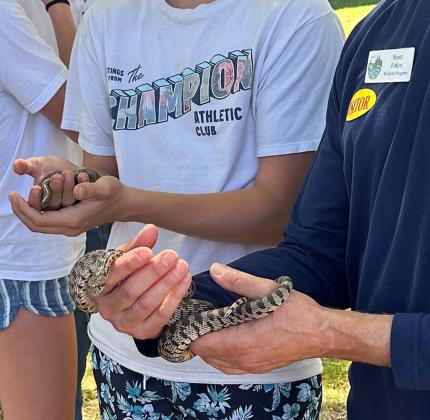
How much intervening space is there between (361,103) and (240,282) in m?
0.57

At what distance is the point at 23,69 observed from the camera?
10.3ft

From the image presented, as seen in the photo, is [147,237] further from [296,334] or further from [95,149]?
[95,149]

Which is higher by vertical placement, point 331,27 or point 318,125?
point 331,27

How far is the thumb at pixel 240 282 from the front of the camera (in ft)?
6.19

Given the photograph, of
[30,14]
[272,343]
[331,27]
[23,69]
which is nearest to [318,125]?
[331,27]

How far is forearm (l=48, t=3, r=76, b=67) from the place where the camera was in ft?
11.2

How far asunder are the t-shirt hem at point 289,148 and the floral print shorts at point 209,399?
0.71 metres

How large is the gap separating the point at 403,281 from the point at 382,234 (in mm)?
126

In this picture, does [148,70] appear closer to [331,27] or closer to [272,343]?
[331,27]

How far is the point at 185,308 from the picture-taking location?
217cm

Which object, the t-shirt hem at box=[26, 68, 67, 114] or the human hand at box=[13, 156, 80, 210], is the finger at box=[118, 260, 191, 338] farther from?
the t-shirt hem at box=[26, 68, 67, 114]

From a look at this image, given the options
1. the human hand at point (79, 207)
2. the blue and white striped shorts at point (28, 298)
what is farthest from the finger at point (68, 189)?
the blue and white striped shorts at point (28, 298)

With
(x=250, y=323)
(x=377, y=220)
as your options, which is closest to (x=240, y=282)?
(x=250, y=323)

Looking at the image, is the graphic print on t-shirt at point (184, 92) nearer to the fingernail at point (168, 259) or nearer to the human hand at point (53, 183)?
the human hand at point (53, 183)
